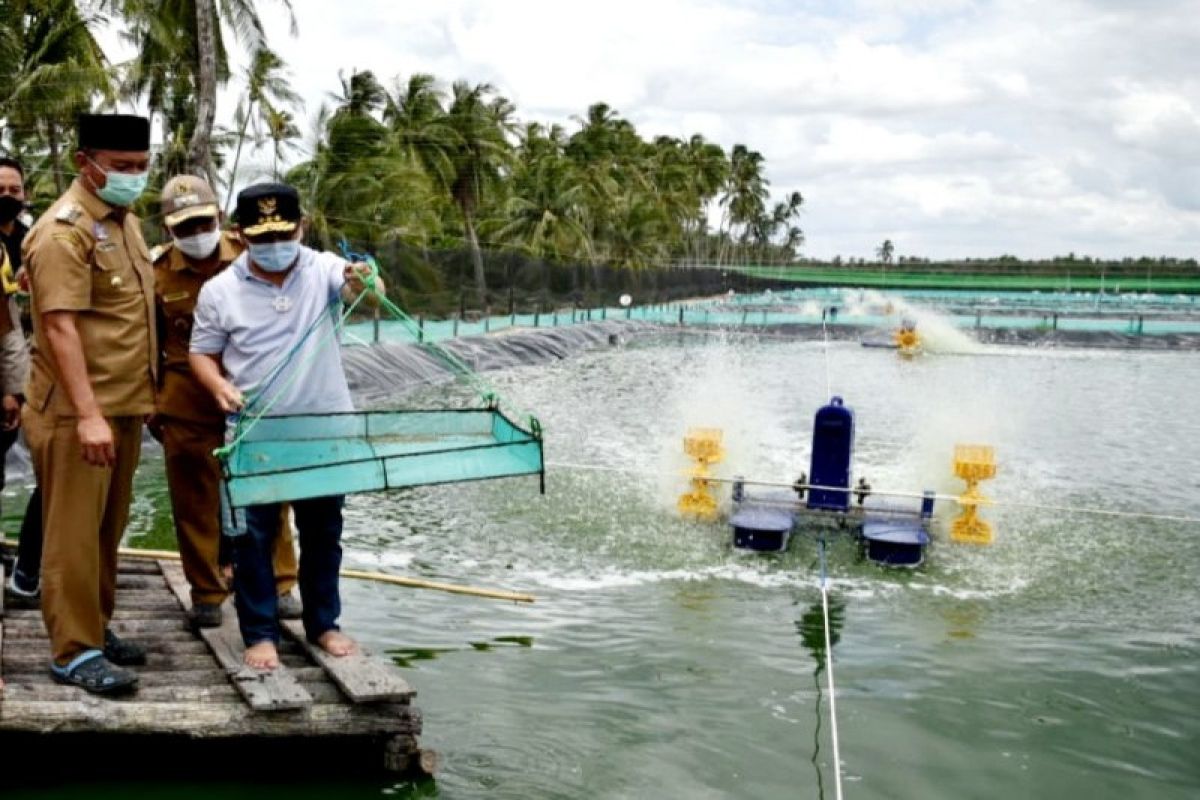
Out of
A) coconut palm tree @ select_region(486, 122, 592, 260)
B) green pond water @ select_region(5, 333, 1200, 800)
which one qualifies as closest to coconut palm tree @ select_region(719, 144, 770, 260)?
coconut palm tree @ select_region(486, 122, 592, 260)

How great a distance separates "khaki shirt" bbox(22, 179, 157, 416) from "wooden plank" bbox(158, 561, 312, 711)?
0.90 m

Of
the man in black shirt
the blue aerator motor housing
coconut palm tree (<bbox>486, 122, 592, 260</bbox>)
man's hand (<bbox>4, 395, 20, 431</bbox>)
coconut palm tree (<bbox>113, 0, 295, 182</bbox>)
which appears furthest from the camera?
coconut palm tree (<bbox>486, 122, 592, 260</bbox>)

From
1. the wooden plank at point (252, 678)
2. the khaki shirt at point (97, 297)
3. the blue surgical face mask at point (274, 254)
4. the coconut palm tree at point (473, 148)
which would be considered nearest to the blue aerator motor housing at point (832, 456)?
the wooden plank at point (252, 678)

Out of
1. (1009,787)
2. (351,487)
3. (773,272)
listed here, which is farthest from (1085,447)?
(773,272)

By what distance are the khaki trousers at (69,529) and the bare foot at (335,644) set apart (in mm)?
730

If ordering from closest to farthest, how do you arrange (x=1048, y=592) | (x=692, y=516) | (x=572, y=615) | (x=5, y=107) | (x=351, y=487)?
(x=351, y=487), (x=572, y=615), (x=1048, y=592), (x=692, y=516), (x=5, y=107)

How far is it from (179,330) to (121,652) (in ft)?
3.82

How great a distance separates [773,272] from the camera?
8669 centimetres

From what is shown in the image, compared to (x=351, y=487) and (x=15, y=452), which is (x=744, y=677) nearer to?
(x=351, y=487)

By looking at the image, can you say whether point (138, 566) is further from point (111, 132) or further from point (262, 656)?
point (111, 132)

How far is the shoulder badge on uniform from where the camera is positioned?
362 cm

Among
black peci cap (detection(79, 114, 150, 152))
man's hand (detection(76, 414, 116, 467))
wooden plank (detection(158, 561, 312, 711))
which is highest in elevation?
black peci cap (detection(79, 114, 150, 152))

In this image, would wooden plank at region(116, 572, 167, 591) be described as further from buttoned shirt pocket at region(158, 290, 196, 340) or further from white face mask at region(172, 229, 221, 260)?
white face mask at region(172, 229, 221, 260)

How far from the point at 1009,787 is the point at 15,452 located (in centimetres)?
887
